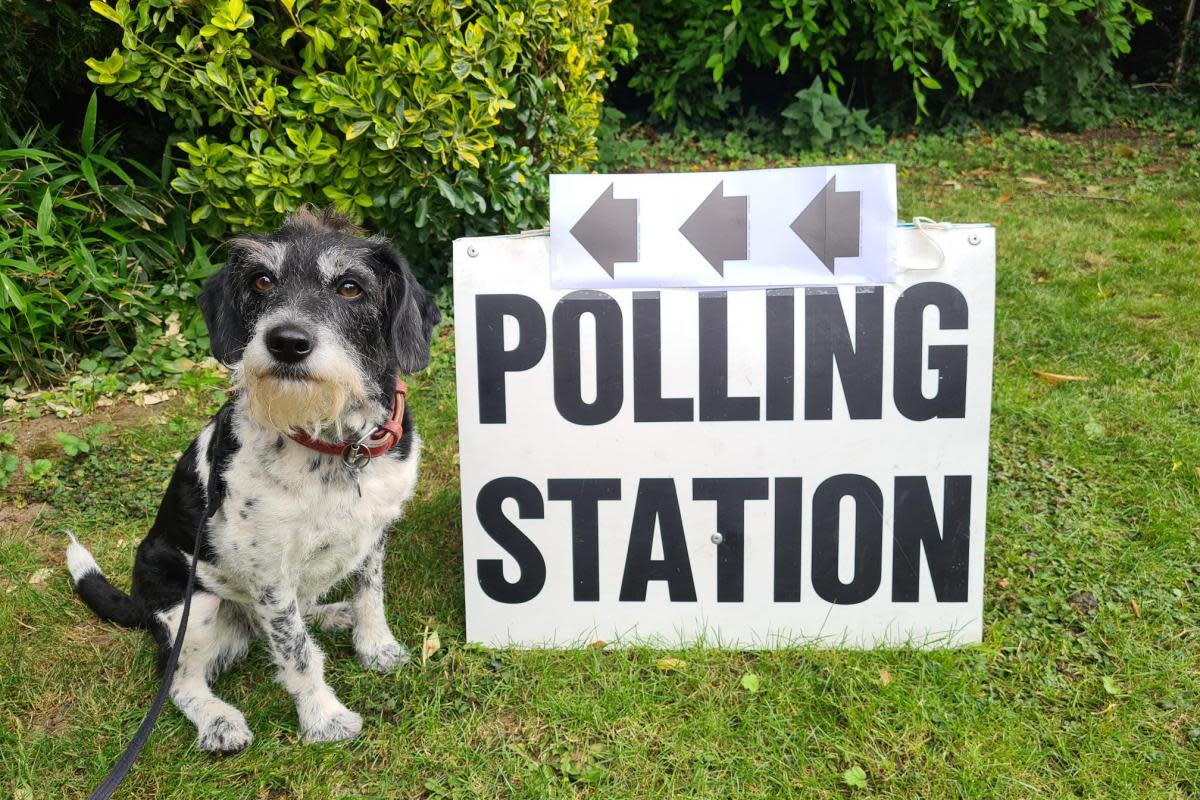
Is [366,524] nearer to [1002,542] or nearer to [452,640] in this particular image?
[452,640]

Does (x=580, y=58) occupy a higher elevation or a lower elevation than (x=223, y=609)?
higher

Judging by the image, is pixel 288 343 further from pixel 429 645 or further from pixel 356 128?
pixel 356 128

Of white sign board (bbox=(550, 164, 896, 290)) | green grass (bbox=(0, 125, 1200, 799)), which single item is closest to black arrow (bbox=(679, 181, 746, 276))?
white sign board (bbox=(550, 164, 896, 290))

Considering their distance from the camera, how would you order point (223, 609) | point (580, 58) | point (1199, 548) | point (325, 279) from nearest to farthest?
point (325, 279), point (223, 609), point (1199, 548), point (580, 58)

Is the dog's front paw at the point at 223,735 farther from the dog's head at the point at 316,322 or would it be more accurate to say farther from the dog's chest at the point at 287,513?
the dog's head at the point at 316,322

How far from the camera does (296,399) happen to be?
2.26m

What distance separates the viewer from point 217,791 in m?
2.43

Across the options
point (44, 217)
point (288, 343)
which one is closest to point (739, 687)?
point (288, 343)

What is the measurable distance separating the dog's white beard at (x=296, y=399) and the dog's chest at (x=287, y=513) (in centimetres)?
13

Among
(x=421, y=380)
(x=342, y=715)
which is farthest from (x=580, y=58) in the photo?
(x=342, y=715)

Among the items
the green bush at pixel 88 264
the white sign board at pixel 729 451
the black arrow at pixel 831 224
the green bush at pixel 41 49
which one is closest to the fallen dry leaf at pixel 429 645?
the white sign board at pixel 729 451

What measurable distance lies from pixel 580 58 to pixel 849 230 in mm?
2924

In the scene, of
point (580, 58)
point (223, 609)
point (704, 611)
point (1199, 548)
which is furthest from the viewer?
point (580, 58)

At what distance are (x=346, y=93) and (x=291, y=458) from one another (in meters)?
2.46
